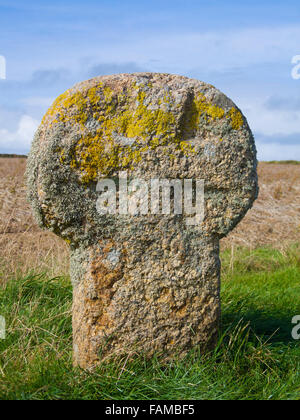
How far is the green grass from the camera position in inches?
106

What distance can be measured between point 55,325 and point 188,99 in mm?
2044

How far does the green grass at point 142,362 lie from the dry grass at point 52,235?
0.75m

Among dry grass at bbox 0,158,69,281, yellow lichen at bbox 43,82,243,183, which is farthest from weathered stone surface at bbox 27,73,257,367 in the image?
dry grass at bbox 0,158,69,281

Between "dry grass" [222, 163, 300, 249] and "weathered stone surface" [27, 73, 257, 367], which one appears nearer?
"weathered stone surface" [27, 73, 257, 367]

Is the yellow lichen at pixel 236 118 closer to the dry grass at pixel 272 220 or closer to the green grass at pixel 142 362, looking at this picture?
the green grass at pixel 142 362

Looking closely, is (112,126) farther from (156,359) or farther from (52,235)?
(52,235)

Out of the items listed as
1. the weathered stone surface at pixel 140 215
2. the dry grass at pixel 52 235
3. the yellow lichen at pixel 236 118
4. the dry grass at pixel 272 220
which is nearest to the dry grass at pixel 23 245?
the dry grass at pixel 52 235

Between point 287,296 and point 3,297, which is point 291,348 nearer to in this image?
point 287,296

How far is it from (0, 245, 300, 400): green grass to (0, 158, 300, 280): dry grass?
0.75 m

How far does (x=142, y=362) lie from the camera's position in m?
2.98

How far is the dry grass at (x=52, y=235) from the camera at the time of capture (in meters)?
5.24

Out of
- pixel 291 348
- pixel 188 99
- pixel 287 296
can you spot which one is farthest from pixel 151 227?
pixel 287 296

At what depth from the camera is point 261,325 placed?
388 cm

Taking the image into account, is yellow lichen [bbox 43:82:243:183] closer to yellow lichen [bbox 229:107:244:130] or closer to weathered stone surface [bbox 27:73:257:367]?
weathered stone surface [bbox 27:73:257:367]
